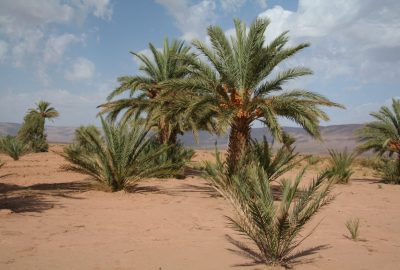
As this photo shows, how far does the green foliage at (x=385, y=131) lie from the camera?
18875 millimetres

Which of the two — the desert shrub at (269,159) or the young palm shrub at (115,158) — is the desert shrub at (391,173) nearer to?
the desert shrub at (269,159)

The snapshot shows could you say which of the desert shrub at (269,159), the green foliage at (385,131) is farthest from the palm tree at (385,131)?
the desert shrub at (269,159)

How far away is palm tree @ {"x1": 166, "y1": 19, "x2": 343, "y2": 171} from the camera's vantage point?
11.4 m

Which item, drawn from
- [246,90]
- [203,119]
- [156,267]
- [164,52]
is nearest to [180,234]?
[156,267]

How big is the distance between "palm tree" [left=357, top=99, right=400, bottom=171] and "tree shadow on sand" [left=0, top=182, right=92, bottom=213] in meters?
13.9

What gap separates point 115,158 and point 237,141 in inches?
144

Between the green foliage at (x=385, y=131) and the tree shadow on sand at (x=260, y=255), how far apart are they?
560 inches

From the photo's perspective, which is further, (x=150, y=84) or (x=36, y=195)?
(x=150, y=84)

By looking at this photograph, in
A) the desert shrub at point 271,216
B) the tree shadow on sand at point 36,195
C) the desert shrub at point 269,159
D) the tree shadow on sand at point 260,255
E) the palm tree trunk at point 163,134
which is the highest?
the palm tree trunk at point 163,134

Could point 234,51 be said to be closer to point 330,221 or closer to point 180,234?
point 330,221

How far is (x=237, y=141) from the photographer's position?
39.5ft

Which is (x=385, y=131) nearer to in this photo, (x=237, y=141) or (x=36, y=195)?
(x=237, y=141)

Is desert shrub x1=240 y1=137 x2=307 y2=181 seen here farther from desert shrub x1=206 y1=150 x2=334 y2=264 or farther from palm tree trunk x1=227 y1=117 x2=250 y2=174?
desert shrub x1=206 y1=150 x2=334 y2=264

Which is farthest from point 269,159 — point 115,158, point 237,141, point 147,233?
point 147,233
